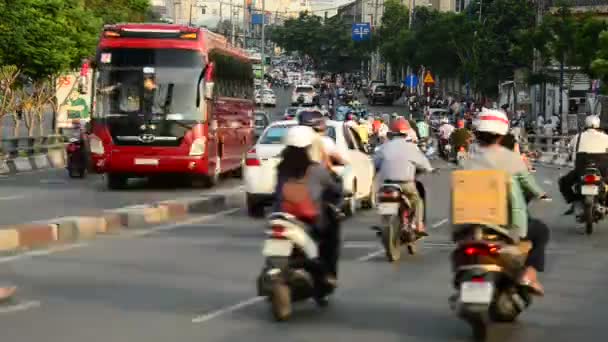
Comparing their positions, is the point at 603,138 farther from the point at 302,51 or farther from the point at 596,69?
the point at 302,51

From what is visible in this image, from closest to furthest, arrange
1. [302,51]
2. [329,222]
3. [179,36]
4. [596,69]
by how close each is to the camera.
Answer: [329,222], [179,36], [596,69], [302,51]

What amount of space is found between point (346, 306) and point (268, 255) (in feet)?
4.74

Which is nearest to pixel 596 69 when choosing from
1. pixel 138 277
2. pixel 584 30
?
pixel 584 30

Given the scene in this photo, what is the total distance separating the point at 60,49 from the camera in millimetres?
44688

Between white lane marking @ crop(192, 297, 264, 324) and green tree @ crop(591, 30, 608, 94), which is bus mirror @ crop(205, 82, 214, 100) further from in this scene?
green tree @ crop(591, 30, 608, 94)

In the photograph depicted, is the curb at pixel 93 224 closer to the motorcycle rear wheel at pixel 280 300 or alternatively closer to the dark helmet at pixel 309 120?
the dark helmet at pixel 309 120

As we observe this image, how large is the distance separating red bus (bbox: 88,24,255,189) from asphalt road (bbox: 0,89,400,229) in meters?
0.72

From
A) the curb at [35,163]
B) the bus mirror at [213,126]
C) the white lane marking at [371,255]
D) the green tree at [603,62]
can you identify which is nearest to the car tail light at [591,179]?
the white lane marking at [371,255]

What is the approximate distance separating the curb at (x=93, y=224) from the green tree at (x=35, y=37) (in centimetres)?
2038

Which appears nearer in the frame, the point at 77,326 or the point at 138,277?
the point at 77,326

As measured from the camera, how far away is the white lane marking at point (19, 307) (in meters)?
11.4

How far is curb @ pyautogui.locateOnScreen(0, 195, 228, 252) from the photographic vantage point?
1761 cm

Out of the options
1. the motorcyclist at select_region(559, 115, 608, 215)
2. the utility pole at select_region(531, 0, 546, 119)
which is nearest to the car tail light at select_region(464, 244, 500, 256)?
the motorcyclist at select_region(559, 115, 608, 215)

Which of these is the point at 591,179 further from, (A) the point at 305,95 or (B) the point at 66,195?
(A) the point at 305,95
